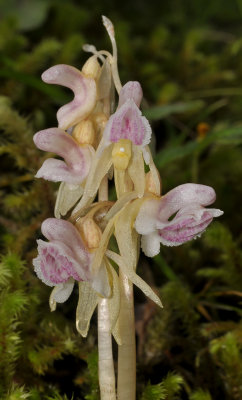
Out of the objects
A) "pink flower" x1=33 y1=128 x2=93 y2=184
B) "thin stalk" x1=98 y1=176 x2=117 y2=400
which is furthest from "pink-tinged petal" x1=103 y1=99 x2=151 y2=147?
"thin stalk" x1=98 y1=176 x2=117 y2=400

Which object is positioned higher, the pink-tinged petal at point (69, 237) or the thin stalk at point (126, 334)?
the pink-tinged petal at point (69, 237)

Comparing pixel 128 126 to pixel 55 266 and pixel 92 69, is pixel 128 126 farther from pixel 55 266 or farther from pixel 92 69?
pixel 55 266

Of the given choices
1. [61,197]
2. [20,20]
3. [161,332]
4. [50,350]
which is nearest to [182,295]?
[161,332]

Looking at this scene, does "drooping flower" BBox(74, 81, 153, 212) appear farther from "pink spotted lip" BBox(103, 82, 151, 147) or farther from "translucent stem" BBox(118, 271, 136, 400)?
"translucent stem" BBox(118, 271, 136, 400)

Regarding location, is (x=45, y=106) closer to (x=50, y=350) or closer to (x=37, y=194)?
(x=37, y=194)

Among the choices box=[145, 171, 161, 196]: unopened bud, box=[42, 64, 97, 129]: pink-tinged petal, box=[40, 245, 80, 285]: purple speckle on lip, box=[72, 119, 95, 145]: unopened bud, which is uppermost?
box=[42, 64, 97, 129]: pink-tinged petal

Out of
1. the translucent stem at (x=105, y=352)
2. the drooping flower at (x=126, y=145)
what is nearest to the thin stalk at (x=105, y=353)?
the translucent stem at (x=105, y=352)

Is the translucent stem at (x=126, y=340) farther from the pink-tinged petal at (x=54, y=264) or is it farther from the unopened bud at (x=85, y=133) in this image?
the unopened bud at (x=85, y=133)
